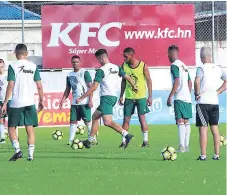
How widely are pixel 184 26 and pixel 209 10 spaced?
5.66ft

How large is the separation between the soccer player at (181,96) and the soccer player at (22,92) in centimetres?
294

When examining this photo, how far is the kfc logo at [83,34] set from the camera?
3447cm

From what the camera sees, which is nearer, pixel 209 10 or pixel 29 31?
pixel 209 10

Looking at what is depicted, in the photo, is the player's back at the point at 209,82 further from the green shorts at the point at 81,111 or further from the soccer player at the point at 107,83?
the green shorts at the point at 81,111

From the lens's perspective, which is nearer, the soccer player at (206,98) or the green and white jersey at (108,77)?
the soccer player at (206,98)

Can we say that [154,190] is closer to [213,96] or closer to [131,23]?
[213,96]

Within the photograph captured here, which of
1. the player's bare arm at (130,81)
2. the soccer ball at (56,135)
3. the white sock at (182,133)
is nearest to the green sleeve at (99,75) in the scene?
the player's bare arm at (130,81)

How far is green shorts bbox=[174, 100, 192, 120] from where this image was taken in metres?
19.0

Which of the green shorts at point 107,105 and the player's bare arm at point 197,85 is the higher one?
the player's bare arm at point 197,85

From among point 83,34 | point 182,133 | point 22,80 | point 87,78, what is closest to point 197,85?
point 182,133

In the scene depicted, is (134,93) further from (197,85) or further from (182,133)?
(197,85)

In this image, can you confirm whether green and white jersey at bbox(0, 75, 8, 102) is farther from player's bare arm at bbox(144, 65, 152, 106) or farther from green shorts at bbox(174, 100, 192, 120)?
green shorts at bbox(174, 100, 192, 120)

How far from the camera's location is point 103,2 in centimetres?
3766

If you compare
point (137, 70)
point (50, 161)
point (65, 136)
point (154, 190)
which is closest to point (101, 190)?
point (154, 190)
